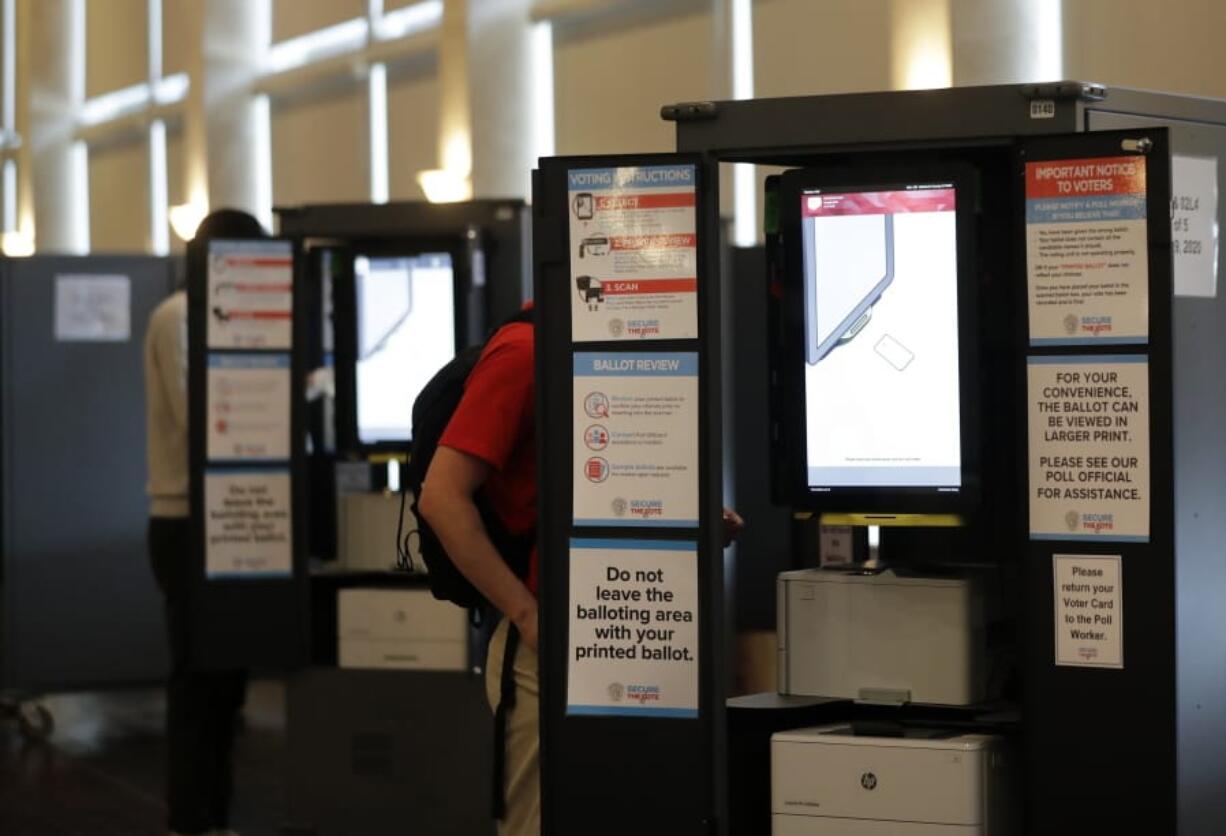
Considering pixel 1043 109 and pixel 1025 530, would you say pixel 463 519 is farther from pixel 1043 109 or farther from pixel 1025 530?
pixel 1043 109

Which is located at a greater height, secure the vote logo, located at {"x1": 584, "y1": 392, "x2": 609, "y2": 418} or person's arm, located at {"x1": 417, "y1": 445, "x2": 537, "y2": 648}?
secure the vote logo, located at {"x1": 584, "y1": 392, "x2": 609, "y2": 418}

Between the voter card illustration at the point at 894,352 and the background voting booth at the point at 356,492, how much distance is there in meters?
2.06

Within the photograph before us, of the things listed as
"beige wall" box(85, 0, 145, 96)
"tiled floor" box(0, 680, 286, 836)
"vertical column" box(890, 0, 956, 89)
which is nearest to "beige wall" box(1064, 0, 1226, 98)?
"vertical column" box(890, 0, 956, 89)

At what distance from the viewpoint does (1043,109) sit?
291cm

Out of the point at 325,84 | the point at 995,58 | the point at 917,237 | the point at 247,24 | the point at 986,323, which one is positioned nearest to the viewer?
the point at 917,237

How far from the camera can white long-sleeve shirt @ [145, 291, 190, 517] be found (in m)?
5.07

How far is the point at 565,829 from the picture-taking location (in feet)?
10.1

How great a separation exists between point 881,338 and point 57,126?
1396 cm

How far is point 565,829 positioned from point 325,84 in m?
9.10

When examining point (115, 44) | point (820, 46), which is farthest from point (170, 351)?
point (115, 44)

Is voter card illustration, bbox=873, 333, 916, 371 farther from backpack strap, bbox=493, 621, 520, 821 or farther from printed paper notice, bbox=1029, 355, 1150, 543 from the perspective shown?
backpack strap, bbox=493, 621, 520, 821

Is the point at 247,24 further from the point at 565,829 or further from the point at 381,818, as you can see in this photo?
the point at 565,829

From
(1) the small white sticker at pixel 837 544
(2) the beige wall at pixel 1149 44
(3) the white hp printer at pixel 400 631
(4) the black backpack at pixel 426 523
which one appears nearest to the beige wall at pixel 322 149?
(2) the beige wall at pixel 1149 44

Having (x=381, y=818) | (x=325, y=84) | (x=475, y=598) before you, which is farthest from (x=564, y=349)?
(x=325, y=84)
